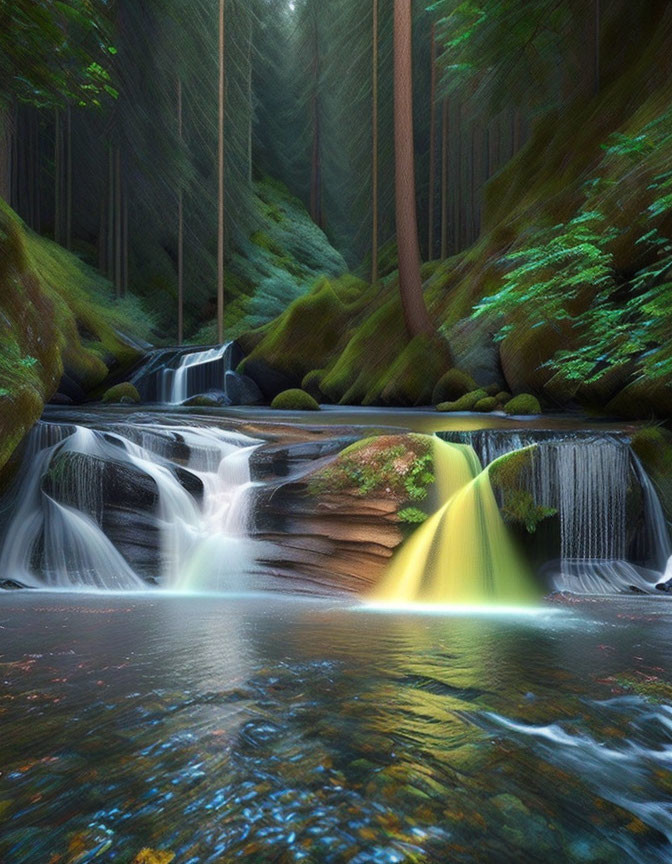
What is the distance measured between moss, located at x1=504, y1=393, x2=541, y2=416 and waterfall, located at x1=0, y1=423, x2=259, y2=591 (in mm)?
4925

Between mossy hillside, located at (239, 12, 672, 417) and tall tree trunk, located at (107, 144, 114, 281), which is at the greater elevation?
→ tall tree trunk, located at (107, 144, 114, 281)

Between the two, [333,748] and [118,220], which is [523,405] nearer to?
[333,748]

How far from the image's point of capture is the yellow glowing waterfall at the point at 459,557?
6023 mm

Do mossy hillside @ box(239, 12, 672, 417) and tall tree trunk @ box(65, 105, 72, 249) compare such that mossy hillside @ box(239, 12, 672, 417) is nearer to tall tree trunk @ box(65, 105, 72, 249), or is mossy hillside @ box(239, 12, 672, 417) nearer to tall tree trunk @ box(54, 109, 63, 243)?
tall tree trunk @ box(65, 105, 72, 249)

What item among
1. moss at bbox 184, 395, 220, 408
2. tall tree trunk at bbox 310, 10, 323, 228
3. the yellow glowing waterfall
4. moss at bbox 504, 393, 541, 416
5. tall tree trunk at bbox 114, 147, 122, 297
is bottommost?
the yellow glowing waterfall

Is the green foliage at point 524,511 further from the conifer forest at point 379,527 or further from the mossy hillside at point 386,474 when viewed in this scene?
the mossy hillside at point 386,474

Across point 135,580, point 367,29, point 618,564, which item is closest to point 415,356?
point 618,564

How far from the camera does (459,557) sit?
6230 mm

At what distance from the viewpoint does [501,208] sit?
16.1m

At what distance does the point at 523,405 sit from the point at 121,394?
31.2 feet

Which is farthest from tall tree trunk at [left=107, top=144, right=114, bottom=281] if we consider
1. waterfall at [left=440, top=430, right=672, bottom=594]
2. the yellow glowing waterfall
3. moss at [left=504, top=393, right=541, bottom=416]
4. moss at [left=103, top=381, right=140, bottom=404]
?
waterfall at [left=440, top=430, right=672, bottom=594]

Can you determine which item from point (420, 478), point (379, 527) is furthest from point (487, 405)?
point (379, 527)

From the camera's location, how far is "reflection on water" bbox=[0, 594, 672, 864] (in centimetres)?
184

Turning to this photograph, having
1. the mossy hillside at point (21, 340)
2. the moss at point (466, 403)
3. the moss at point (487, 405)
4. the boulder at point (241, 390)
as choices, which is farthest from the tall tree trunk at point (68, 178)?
the moss at point (487, 405)
